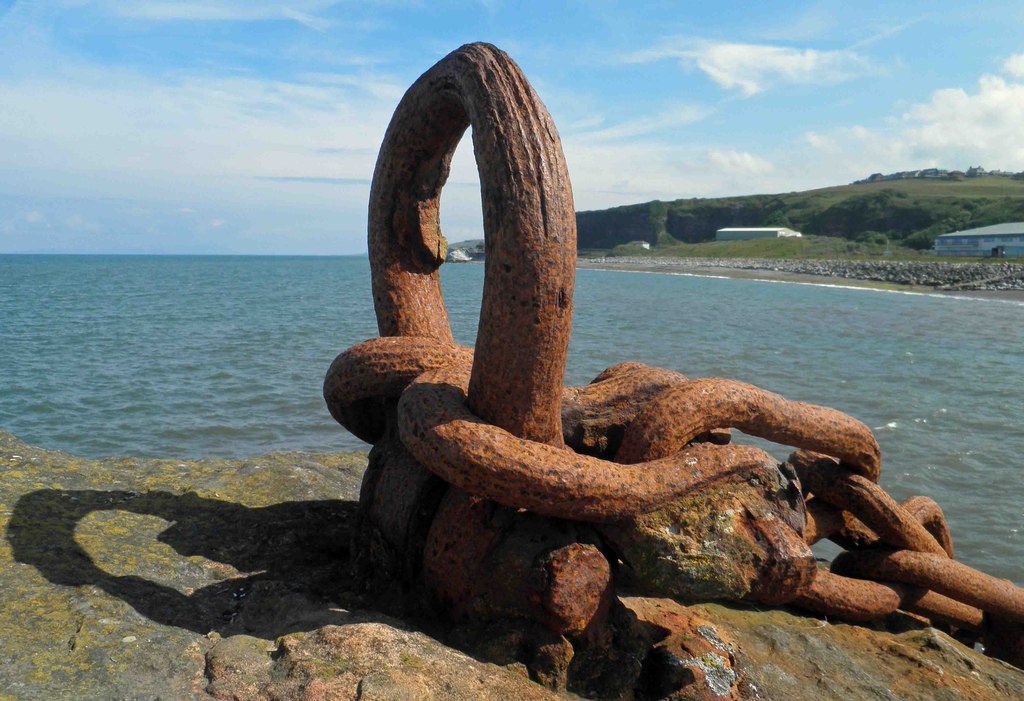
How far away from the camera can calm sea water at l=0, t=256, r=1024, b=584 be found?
8.73 metres

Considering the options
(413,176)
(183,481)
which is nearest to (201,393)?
(183,481)

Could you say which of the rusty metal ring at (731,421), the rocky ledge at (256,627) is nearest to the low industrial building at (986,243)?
the rusty metal ring at (731,421)

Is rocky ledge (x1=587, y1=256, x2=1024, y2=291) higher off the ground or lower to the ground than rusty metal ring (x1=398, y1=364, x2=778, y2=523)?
lower

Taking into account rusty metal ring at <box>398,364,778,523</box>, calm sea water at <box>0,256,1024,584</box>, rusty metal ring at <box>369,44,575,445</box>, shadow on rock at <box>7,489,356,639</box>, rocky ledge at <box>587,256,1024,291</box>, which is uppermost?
rusty metal ring at <box>369,44,575,445</box>

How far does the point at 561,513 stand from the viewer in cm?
245

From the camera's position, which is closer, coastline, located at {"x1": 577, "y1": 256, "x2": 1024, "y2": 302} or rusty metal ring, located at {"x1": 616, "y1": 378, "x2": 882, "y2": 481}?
rusty metal ring, located at {"x1": 616, "y1": 378, "x2": 882, "y2": 481}

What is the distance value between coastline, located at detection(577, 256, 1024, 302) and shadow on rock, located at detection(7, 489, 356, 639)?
4242 centimetres

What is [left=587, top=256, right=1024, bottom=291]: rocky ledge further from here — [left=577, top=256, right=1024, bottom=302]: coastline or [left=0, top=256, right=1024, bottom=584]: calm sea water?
[left=0, top=256, right=1024, bottom=584]: calm sea water

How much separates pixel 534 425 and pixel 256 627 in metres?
1.14

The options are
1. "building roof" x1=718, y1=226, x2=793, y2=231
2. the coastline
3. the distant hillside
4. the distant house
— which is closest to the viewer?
the coastline

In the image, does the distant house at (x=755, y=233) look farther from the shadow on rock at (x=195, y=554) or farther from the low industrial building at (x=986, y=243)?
the shadow on rock at (x=195, y=554)

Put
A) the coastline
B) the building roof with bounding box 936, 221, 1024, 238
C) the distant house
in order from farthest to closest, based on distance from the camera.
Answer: the distant house → the building roof with bounding box 936, 221, 1024, 238 → the coastline

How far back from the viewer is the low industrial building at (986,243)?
2562 inches

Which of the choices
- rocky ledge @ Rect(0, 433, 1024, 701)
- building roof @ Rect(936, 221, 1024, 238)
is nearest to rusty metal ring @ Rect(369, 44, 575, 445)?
rocky ledge @ Rect(0, 433, 1024, 701)
